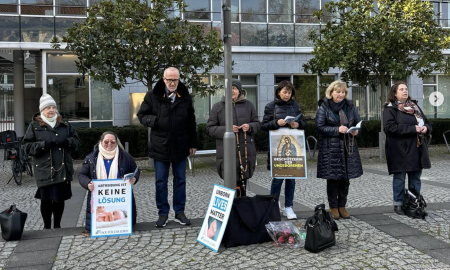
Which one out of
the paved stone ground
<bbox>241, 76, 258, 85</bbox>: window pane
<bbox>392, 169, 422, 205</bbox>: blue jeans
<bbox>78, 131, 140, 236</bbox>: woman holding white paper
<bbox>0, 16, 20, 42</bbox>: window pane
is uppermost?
<bbox>0, 16, 20, 42</bbox>: window pane

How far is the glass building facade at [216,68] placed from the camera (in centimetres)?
1608

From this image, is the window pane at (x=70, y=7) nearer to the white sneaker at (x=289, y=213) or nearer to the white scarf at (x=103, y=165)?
the white scarf at (x=103, y=165)

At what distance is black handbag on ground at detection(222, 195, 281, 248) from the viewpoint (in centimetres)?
476

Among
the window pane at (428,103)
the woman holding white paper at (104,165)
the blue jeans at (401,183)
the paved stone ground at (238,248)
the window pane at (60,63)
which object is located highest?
the window pane at (60,63)

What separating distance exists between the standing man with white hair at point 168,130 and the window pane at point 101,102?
12.2m

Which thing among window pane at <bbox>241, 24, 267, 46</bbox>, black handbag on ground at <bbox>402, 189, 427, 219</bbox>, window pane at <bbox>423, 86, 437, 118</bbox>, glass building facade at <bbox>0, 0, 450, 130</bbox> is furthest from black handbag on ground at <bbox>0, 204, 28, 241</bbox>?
window pane at <bbox>423, 86, 437, 118</bbox>

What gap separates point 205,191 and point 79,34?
16.9 feet

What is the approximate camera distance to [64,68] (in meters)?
16.7

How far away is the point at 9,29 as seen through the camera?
52.2ft

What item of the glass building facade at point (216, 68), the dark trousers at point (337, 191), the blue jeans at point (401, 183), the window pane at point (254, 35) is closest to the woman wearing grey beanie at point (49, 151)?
the dark trousers at point (337, 191)

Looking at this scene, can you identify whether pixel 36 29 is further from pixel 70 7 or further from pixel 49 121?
pixel 49 121

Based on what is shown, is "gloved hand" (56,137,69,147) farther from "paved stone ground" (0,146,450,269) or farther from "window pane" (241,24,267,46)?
"window pane" (241,24,267,46)

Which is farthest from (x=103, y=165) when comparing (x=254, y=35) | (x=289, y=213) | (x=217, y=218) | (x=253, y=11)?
(x=253, y=11)

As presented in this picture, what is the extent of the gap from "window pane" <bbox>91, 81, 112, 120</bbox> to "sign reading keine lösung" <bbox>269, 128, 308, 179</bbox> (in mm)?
12525
